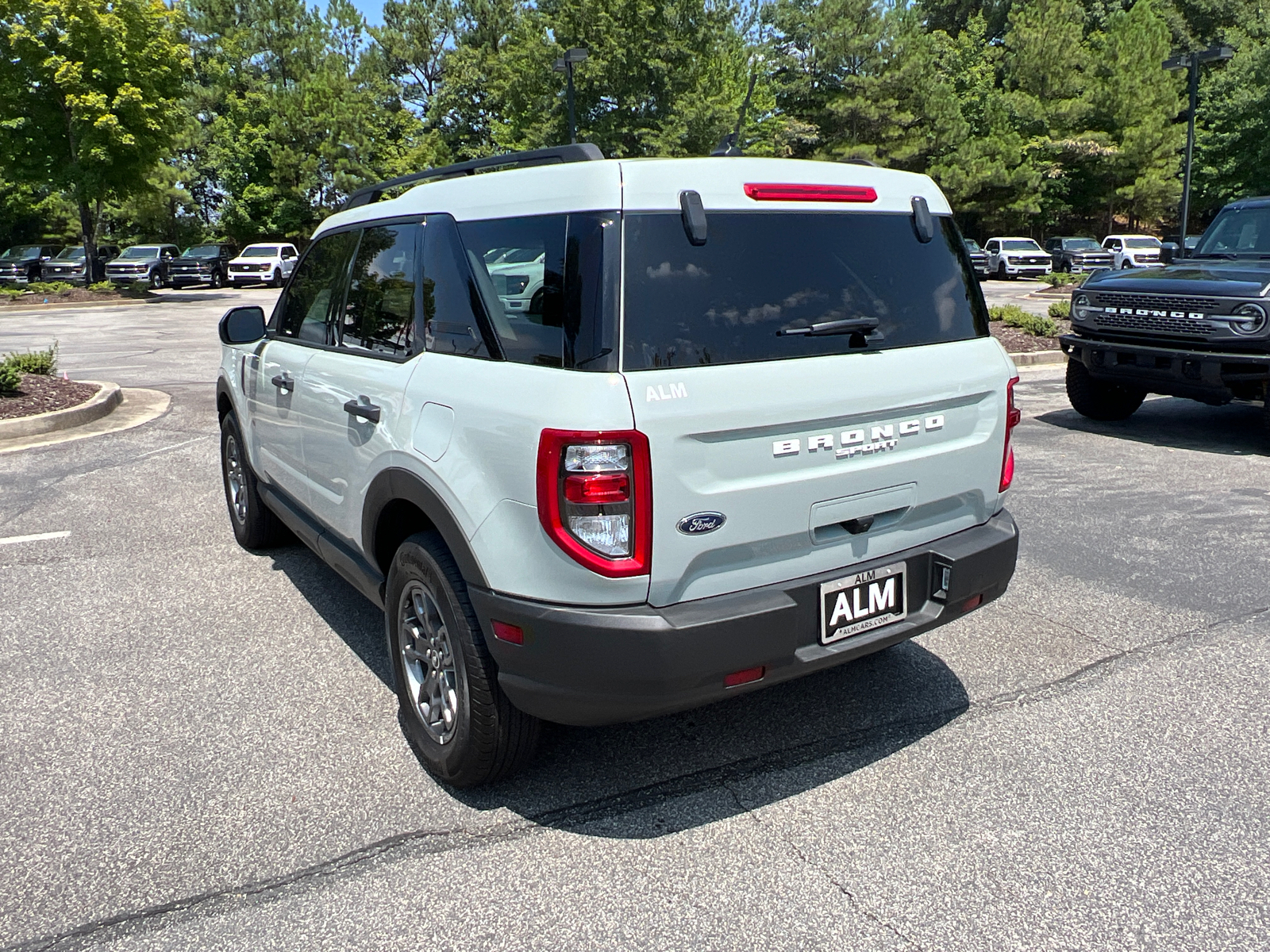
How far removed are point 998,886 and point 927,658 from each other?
5.19ft

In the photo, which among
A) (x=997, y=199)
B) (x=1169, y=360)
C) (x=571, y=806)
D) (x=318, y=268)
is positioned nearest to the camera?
(x=571, y=806)

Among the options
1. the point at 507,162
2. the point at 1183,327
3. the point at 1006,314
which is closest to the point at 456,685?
the point at 507,162

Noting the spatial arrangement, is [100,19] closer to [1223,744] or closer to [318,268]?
[318,268]

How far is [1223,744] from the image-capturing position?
11.5 feet

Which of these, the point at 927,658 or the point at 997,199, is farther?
the point at 997,199

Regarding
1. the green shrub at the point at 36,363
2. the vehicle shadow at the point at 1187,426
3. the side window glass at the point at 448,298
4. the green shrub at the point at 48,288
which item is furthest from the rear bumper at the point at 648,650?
the green shrub at the point at 48,288

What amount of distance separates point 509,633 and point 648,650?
40 cm

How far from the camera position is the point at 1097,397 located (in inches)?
373

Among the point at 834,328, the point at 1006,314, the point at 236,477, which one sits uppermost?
the point at 834,328

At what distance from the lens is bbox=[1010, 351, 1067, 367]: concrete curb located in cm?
1349

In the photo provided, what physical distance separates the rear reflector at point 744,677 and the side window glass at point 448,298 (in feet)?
3.77

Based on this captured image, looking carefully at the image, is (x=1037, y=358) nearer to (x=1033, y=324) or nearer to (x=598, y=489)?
(x=1033, y=324)

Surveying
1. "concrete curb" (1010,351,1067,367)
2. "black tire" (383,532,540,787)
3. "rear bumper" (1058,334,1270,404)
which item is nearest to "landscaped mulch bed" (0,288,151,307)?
"concrete curb" (1010,351,1067,367)

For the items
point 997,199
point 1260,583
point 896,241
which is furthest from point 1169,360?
point 997,199
